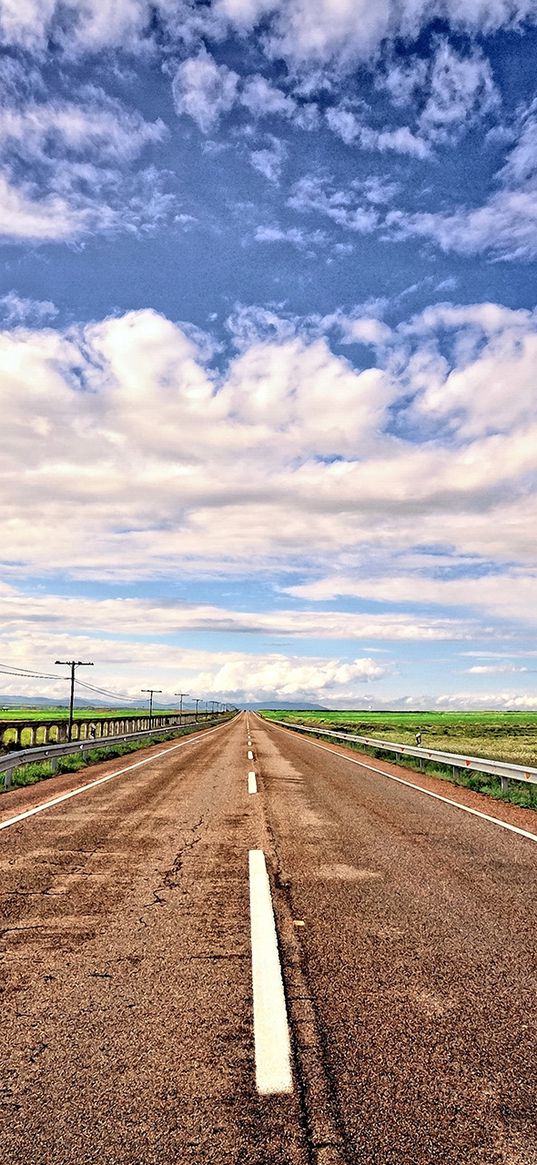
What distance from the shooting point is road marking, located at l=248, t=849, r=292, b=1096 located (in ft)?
9.35

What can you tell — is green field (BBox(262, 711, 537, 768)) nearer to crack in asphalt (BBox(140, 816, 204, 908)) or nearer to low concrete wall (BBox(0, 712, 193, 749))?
crack in asphalt (BBox(140, 816, 204, 908))

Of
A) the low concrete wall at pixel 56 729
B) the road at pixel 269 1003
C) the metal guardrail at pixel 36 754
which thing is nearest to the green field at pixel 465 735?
the metal guardrail at pixel 36 754

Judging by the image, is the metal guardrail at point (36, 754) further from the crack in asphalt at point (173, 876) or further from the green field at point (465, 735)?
the green field at point (465, 735)

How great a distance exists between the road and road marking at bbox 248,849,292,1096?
0.03 metres

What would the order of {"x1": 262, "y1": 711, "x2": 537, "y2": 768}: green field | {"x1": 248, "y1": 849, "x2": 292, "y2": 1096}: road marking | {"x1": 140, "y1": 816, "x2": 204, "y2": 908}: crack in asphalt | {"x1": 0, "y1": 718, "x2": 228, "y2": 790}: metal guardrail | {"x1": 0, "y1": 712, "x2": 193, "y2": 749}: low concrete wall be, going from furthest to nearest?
{"x1": 0, "y1": 712, "x2": 193, "y2": 749}: low concrete wall < {"x1": 262, "y1": 711, "x2": 537, "y2": 768}: green field < {"x1": 0, "y1": 718, "x2": 228, "y2": 790}: metal guardrail < {"x1": 140, "y1": 816, "x2": 204, "y2": 908}: crack in asphalt < {"x1": 248, "y1": 849, "x2": 292, "y2": 1096}: road marking

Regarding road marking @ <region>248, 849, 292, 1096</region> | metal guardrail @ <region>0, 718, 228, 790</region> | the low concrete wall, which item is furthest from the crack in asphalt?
the low concrete wall

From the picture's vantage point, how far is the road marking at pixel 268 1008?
2.85 metres

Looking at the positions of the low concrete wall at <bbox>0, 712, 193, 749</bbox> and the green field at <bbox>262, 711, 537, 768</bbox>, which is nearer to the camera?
the green field at <bbox>262, 711, 537, 768</bbox>

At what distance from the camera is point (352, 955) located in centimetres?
430

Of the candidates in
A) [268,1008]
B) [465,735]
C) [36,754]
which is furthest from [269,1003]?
[465,735]

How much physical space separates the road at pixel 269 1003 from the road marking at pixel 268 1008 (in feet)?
0.11

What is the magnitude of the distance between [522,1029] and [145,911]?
2.95 meters

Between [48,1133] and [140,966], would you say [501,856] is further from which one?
[48,1133]

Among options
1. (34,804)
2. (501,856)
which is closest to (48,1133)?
(501,856)
